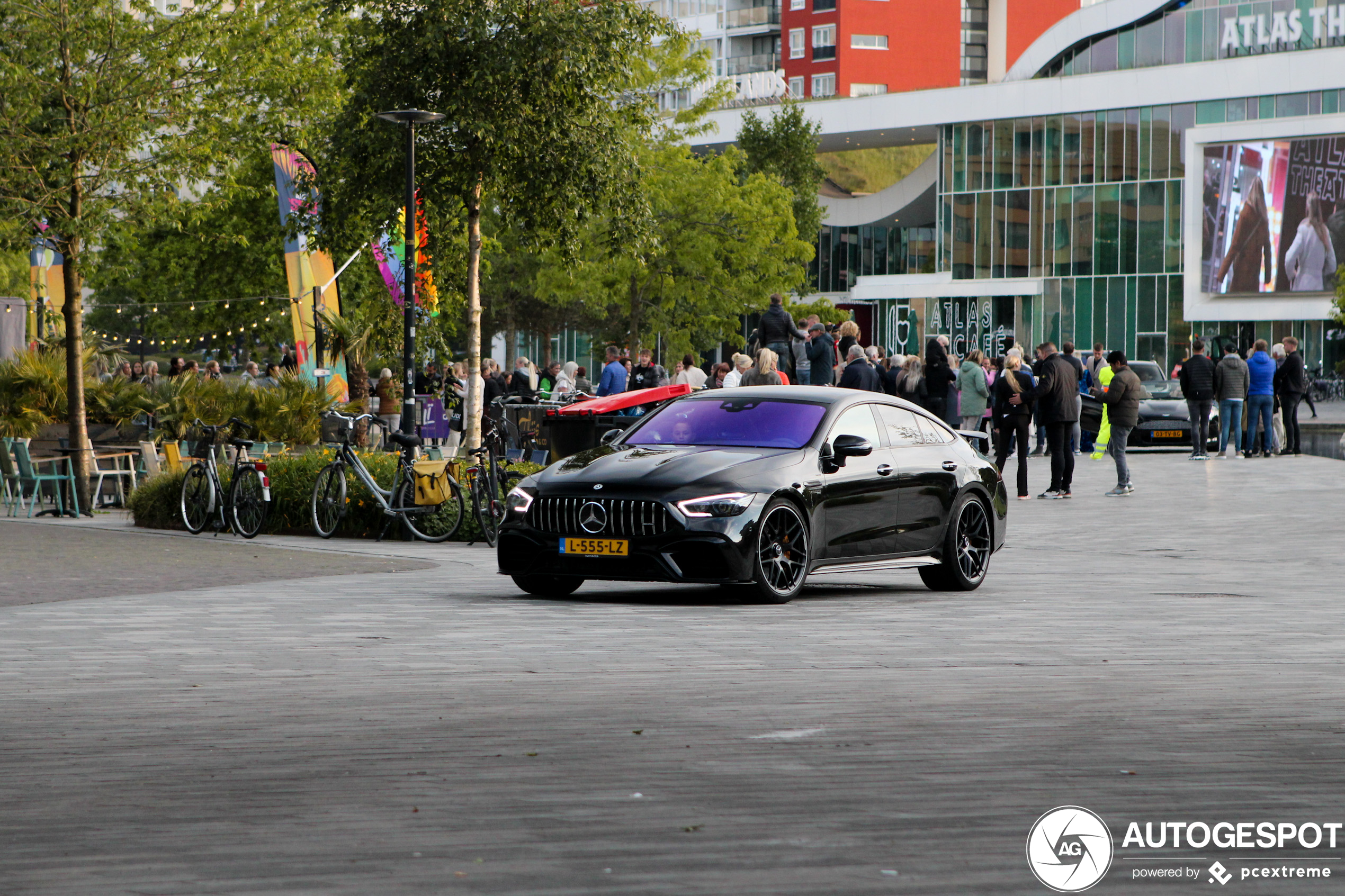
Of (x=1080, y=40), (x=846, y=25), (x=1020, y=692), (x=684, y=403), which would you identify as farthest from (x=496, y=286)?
(x=1020, y=692)

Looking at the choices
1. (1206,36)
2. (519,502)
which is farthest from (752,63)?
(519,502)

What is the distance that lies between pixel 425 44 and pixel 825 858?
16.1 metres

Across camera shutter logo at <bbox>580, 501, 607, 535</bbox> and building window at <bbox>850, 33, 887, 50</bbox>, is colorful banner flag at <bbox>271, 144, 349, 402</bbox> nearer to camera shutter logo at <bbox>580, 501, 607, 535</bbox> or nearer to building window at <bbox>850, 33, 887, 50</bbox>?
camera shutter logo at <bbox>580, 501, 607, 535</bbox>

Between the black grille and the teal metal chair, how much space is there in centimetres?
1094

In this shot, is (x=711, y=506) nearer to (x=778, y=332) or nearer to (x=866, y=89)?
(x=778, y=332)

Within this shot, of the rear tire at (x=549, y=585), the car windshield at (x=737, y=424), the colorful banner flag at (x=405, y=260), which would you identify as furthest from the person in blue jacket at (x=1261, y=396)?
the rear tire at (x=549, y=585)

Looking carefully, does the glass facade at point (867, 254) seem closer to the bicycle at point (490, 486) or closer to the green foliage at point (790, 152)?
the green foliage at point (790, 152)

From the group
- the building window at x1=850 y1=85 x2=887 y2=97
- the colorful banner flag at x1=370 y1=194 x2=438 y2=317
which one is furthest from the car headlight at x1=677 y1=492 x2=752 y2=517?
the building window at x1=850 y1=85 x2=887 y2=97

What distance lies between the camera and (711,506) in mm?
11531

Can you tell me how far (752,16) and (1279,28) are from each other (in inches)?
1740

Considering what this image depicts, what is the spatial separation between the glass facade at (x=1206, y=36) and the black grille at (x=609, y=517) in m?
59.2

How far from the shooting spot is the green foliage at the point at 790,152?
211 feet

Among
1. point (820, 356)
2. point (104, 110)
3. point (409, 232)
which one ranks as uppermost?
point (104, 110)

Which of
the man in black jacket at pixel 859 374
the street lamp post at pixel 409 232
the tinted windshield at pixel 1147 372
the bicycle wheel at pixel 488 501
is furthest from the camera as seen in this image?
the tinted windshield at pixel 1147 372
